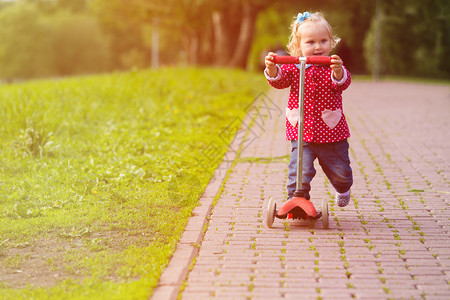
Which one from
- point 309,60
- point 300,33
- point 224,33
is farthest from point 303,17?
point 224,33

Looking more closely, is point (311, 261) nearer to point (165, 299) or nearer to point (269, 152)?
point (165, 299)

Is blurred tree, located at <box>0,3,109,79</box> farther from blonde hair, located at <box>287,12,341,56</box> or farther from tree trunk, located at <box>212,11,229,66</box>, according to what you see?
blonde hair, located at <box>287,12,341,56</box>

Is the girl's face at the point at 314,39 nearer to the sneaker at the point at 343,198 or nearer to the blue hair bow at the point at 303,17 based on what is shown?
the blue hair bow at the point at 303,17

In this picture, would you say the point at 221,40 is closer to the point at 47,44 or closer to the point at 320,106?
the point at 320,106

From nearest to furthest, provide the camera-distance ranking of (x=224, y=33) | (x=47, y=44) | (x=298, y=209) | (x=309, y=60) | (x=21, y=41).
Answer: (x=309, y=60)
(x=298, y=209)
(x=224, y=33)
(x=21, y=41)
(x=47, y=44)

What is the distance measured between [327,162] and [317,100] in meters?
0.50

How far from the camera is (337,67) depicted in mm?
5062

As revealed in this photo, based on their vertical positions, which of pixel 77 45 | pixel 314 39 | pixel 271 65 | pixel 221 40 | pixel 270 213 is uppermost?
pixel 221 40

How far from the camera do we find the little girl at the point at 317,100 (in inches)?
210

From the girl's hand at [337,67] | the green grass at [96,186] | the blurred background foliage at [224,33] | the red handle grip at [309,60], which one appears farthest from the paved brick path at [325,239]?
the blurred background foliage at [224,33]

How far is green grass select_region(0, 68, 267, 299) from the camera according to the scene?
427 centimetres

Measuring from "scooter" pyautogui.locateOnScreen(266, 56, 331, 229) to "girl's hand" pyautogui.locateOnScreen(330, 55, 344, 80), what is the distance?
43 millimetres

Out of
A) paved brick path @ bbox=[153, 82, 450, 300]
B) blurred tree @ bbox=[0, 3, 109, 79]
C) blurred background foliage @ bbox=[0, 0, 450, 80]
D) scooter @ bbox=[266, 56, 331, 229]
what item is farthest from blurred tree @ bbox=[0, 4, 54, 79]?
scooter @ bbox=[266, 56, 331, 229]

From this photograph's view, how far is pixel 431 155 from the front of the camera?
29.3ft
